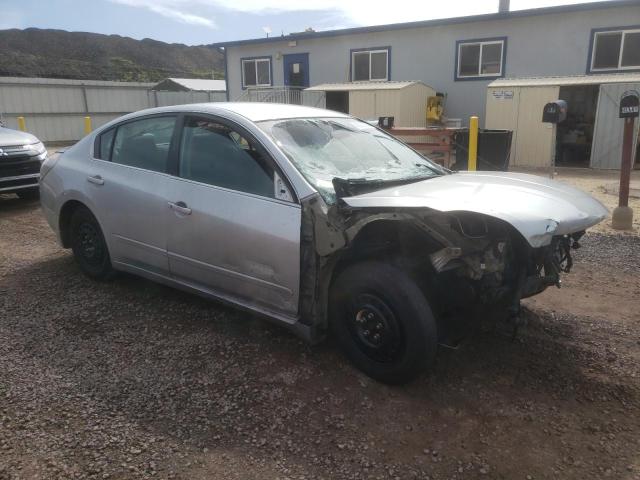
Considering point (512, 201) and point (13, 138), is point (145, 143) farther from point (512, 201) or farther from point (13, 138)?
point (13, 138)

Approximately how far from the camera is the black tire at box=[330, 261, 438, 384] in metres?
2.76

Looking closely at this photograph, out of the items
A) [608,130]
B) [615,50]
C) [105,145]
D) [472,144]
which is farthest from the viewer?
[615,50]

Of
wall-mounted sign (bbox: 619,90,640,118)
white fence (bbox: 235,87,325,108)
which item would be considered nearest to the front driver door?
wall-mounted sign (bbox: 619,90,640,118)

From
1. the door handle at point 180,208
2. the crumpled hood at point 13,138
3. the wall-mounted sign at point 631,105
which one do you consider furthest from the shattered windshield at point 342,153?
the crumpled hood at point 13,138

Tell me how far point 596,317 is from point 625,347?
1.58 ft

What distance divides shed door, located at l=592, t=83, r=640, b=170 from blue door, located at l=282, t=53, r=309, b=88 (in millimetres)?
10438

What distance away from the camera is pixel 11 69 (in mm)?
39062

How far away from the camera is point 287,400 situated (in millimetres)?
2877

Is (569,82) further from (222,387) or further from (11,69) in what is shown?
(11,69)

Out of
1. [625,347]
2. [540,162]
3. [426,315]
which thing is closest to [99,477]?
[426,315]

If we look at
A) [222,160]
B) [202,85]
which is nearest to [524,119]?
[222,160]

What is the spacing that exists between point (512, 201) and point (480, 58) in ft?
49.3

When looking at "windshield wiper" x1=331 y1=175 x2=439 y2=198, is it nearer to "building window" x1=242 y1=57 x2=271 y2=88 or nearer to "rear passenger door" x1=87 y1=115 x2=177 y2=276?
"rear passenger door" x1=87 y1=115 x2=177 y2=276

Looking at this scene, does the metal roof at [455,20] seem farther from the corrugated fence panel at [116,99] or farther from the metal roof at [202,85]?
the metal roof at [202,85]
